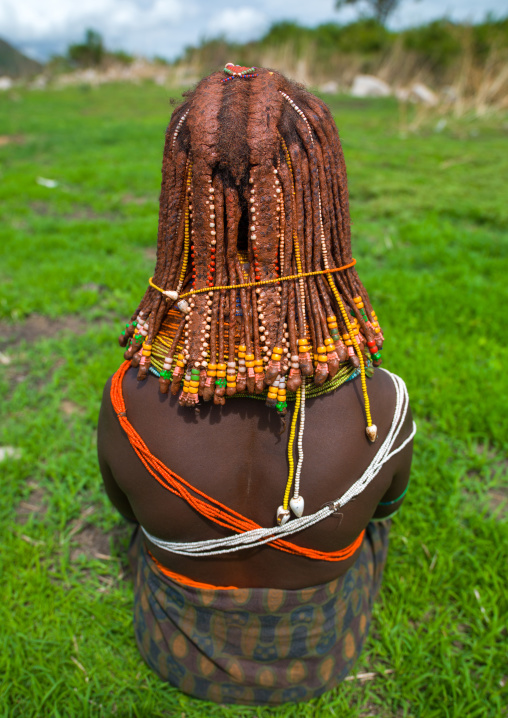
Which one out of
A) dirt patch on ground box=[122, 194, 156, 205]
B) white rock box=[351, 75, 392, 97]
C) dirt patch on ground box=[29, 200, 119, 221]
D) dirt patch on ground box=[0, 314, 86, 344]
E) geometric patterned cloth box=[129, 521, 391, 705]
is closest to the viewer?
geometric patterned cloth box=[129, 521, 391, 705]

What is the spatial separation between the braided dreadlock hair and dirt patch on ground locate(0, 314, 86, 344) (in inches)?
124

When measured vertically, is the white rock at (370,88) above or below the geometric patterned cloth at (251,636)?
above

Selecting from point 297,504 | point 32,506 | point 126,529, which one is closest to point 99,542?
point 126,529

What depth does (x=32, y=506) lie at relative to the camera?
8.59 feet

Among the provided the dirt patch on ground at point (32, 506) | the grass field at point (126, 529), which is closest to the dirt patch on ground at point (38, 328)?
the grass field at point (126, 529)

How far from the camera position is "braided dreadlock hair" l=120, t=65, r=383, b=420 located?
115 cm

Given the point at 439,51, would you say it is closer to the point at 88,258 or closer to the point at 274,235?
the point at 88,258

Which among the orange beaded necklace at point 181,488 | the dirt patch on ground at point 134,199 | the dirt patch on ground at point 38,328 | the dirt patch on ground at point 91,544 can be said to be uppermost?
the dirt patch on ground at point 134,199

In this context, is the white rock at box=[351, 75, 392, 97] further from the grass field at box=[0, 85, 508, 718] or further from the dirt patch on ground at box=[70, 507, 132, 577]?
the dirt patch on ground at box=[70, 507, 132, 577]

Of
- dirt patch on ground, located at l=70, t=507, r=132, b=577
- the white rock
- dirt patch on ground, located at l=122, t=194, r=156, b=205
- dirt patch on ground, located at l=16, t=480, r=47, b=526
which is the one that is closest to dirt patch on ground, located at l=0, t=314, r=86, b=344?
dirt patch on ground, located at l=16, t=480, r=47, b=526

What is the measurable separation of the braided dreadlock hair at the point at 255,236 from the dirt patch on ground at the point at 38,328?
3.16m

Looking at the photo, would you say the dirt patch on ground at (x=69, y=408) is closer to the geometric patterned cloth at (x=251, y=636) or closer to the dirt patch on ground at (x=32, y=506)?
the dirt patch on ground at (x=32, y=506)

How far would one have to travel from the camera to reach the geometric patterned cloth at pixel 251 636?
5.14 feet

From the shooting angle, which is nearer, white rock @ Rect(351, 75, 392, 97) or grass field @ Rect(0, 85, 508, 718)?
grass field @ Rect(0, 85, 508, 718)
